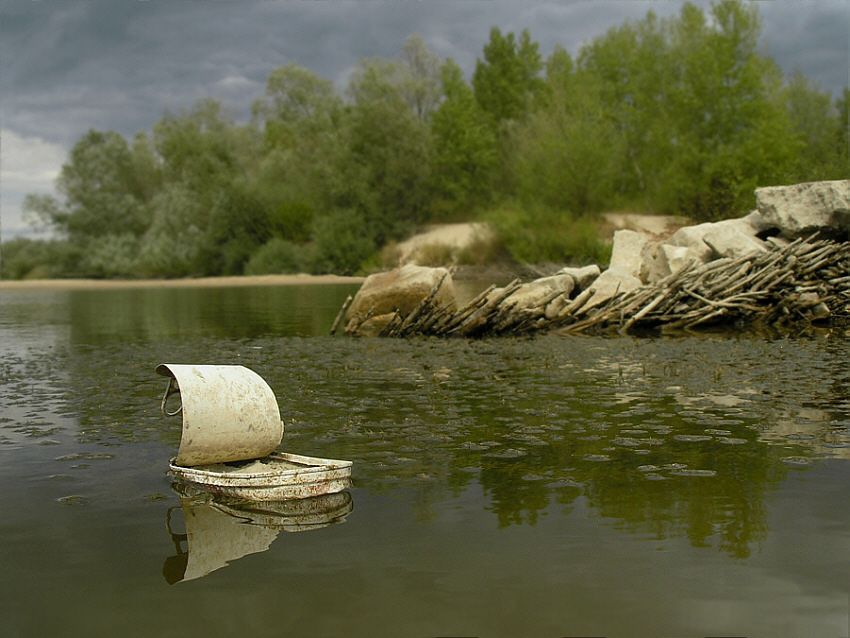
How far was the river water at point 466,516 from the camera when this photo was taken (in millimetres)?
4254

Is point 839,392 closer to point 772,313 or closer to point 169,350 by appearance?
point 772,313

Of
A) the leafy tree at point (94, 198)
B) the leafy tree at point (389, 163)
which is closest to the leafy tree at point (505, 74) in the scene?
the leafy tree at point (389, 163)

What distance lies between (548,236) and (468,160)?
1880 centimetres

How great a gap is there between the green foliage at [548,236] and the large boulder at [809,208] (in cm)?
1770

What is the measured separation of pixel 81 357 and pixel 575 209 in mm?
34724

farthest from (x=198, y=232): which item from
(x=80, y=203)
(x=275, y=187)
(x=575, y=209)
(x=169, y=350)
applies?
(x=169, y=350)

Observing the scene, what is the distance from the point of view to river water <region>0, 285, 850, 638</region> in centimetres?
425

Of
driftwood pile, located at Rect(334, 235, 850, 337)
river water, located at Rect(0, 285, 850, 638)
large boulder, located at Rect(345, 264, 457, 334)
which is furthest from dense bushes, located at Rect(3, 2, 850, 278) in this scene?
river water, located at Rect(0, 285, 850, 638)

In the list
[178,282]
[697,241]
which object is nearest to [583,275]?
[697,241]

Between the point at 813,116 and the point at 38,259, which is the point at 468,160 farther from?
the point at 38,259

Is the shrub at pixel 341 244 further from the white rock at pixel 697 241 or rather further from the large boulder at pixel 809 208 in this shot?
the large boulder at pixel 809 208

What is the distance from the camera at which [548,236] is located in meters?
42.6

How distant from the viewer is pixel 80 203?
6844 centimetres

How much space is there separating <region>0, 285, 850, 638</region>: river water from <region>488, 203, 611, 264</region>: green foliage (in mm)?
29073
